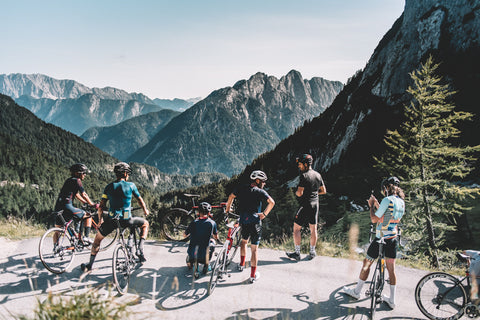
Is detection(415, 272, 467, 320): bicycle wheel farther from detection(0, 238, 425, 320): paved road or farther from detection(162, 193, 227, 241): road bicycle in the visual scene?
detection(162, 193, 227, 241): road bicycle

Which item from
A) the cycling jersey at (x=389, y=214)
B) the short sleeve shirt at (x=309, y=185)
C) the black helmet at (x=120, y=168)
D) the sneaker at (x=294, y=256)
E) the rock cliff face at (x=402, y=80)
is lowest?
the sneaker at (x=294, y=256)

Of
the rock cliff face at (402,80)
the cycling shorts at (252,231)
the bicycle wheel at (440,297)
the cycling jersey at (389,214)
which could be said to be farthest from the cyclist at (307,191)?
the rock cliff face at (402,80)

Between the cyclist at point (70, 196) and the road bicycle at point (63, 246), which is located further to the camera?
the cyclist at point (70, 196)

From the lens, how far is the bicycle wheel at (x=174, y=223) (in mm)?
9656

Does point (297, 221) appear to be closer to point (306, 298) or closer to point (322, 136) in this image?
point (306, 298)

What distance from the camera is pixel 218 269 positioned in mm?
6469

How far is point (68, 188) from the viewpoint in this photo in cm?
769

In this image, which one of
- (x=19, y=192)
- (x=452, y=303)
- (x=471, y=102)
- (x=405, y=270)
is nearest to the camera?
(x=452, y=303)

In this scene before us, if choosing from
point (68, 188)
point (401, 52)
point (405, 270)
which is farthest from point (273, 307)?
point (401, 52)

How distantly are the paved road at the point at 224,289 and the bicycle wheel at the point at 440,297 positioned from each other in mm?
280

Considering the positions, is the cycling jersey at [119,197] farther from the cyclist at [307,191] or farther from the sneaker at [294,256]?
the sneaker at [294,256]

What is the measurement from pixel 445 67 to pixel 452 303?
3879 centimetres

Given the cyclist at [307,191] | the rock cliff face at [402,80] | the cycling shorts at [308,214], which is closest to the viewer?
the cyclist at [307,191]

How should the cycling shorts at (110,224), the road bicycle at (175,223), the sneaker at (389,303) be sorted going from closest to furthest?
the sneaker at (389,303), the cycling shorts at (110,224), the road bicycle at (175,223)
